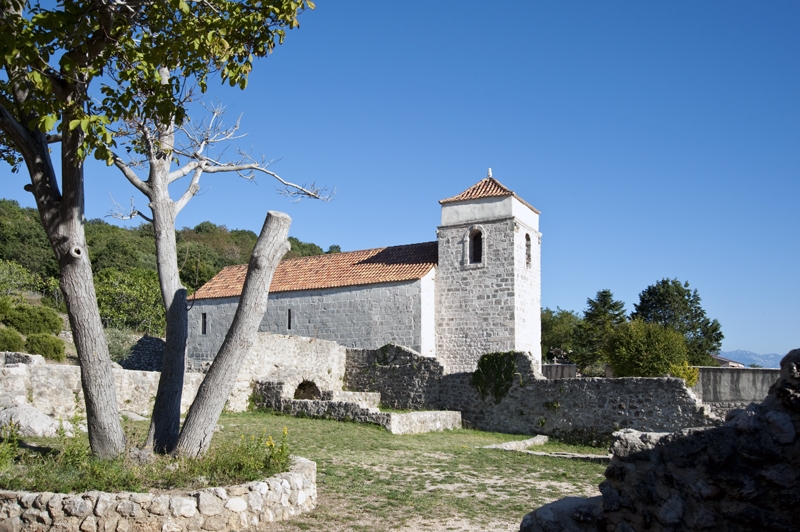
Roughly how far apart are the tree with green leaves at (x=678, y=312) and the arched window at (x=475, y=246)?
3379 cm

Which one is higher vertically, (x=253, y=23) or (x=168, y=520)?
(x=253, y=23)

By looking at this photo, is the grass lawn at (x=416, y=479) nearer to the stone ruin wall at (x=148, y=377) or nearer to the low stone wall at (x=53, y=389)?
the stone ruin wall at (x=148, y=377)

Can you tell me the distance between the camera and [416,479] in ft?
32.9

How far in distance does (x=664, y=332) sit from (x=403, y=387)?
11.4 m

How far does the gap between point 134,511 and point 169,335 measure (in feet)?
8.62

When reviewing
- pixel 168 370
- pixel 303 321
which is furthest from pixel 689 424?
pixel 303 321

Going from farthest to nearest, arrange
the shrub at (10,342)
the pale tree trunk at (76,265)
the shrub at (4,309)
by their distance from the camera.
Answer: the shrub at (4,309), the shrub at (10,342), the pale tree trunk at (76,265)

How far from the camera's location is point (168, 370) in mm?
8484

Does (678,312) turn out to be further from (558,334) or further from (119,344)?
(119,344)

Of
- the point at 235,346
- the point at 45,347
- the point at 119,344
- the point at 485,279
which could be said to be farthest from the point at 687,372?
the point at 45,347

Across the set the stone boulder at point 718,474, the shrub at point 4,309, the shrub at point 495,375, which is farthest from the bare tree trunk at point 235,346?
the shrub at point 4,309

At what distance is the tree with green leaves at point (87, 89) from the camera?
23.6ft

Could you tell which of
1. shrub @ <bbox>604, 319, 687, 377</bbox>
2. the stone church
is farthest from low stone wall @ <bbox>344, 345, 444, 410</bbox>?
shrub @ <bbox>604, 319, 687, 377</bbox>

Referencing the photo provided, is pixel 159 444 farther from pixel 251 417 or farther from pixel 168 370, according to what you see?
pixel 251 417
